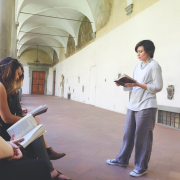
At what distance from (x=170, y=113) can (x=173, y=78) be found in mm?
1155

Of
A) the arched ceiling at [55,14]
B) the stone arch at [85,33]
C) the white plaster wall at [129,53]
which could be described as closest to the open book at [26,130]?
the white plaster wall at [129,53]

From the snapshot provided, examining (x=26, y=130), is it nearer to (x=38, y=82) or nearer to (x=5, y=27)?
(x=5, y=27)

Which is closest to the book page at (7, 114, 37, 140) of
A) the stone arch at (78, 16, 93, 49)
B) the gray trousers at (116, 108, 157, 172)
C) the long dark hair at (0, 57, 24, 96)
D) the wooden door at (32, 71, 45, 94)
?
the long dark hair at (0, 57, 24, 96)

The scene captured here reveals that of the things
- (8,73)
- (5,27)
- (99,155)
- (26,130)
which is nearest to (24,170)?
(26,130)

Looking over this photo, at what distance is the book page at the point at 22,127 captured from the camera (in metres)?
1.61

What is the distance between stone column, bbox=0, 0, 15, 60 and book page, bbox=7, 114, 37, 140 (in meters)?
3.74

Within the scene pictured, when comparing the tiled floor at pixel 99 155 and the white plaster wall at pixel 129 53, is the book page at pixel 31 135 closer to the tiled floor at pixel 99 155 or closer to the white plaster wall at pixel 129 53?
the tiled floor at pixel 99 155

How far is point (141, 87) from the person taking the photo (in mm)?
2242

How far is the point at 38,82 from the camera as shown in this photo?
27.7 metres

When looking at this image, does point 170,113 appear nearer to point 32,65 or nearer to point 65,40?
point 65,40

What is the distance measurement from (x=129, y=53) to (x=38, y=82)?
71.2ft

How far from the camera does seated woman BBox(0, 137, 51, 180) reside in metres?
1.13

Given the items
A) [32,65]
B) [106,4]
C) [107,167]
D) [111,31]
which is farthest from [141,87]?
[32,65]

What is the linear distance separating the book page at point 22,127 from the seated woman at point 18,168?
36 centimetres
